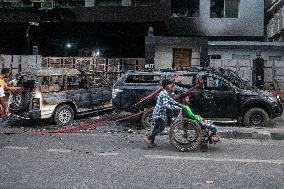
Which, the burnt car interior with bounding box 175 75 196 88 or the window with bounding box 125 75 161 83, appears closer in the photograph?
the burnt car interior with bounding box 175 75 196 88

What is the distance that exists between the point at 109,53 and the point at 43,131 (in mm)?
17897

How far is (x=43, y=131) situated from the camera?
12.3 metres

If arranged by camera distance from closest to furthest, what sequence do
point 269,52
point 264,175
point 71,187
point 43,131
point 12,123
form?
point 71,187 < point 264,175 < point 43,131 < point 12,123 < point 269,52

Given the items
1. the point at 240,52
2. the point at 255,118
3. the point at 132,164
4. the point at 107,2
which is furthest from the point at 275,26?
the point at 132,164

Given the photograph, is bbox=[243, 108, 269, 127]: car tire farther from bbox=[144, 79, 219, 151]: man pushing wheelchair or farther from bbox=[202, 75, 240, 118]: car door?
bbox=[144, 79, 219, 151]: man pushing wheelchair

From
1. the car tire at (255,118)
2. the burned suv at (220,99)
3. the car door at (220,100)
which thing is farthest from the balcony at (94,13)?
the car tire at (255,118)

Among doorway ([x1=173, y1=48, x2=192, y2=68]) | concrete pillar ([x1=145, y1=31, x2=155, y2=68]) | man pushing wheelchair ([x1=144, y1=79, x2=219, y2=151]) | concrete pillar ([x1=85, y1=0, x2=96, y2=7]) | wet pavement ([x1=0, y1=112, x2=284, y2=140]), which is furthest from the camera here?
concrete pillar ([x1=85, y1=0, x2=96, y2=7])

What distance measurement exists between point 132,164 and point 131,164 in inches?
0.8

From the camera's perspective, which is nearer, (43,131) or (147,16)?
(43,131)

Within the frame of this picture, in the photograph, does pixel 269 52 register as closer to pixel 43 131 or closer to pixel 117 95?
pixel 117 95

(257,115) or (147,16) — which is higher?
(147,16)

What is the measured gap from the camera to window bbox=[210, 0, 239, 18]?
29500mm

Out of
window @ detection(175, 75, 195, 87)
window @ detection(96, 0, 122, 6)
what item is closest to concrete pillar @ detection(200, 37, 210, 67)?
window @ detection(96, 0, 122, 6)

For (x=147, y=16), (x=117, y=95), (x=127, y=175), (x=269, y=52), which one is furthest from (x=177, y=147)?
(x=269, y=52)
